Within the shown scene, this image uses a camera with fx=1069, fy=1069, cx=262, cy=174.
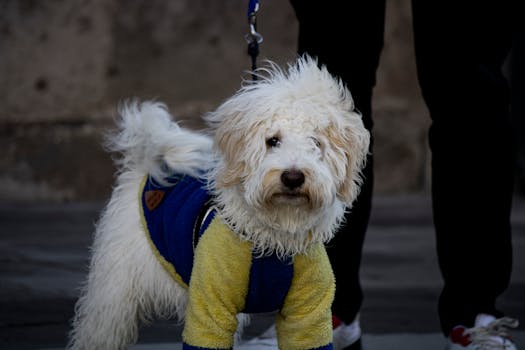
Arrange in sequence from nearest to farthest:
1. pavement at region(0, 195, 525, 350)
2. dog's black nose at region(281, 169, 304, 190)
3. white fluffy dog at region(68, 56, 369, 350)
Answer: dog's black nose at region(281, 169, 304, 190) → white fluffy dog at region(68, 56, 369, 350) → pavement at region(0, 195, 525, 350)

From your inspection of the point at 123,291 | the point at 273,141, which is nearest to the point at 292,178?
the point at 273,141

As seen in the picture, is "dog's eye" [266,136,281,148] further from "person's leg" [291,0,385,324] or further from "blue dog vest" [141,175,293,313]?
"person's leg" [291,0,385,324]

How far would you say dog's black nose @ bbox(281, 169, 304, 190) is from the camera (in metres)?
2.82

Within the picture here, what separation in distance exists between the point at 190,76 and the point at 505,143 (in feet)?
13.4

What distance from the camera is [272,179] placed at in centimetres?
284

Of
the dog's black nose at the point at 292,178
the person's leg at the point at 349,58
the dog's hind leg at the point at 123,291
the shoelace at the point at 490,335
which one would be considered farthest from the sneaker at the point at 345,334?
the dog's black nose at the point at 292,178

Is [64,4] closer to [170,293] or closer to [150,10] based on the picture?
[150,10]

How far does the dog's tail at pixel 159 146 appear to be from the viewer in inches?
138

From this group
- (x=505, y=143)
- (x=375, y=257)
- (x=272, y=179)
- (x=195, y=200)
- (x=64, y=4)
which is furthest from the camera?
(x=64, y=4)

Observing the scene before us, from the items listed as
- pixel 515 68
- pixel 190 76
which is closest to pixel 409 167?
pixel 515 68

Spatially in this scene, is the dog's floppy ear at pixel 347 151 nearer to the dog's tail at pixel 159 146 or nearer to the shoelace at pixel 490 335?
the dog's tail at pixel 159 146

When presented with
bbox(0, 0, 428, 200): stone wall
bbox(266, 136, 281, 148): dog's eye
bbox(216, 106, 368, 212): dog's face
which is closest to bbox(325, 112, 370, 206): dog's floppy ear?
bbox(216, 106, 368, 212): dog's face

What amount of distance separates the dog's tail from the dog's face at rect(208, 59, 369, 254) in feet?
1.20

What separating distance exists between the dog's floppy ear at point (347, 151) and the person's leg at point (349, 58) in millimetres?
630
